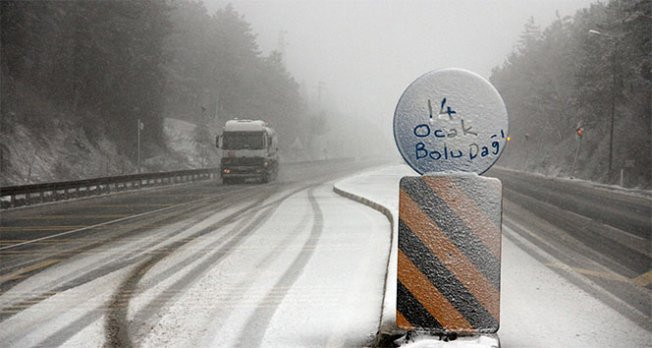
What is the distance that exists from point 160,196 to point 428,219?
20862 mm

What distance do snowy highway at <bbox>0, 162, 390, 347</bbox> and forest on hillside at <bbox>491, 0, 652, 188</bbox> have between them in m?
23.9

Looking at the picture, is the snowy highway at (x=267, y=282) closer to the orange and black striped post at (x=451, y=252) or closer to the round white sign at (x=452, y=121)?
the orange and black striped post at (x=451, y=252)

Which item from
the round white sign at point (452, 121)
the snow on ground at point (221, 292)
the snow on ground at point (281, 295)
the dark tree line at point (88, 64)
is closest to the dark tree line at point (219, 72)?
the dark tree line at point (88, 64)

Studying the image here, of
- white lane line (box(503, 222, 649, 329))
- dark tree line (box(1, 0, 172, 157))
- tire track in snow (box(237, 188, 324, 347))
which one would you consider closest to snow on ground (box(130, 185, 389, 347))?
tire track in snow (box(237, 188, 324, 347))

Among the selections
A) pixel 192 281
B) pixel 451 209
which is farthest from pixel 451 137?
pixel 192 281

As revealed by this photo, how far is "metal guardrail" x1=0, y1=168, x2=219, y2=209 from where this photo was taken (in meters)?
18.6

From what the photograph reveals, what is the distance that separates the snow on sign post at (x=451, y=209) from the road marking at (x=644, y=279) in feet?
15.4

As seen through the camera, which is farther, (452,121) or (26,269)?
(26,269)

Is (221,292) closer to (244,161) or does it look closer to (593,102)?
(244,161)

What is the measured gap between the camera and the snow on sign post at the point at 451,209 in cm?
394

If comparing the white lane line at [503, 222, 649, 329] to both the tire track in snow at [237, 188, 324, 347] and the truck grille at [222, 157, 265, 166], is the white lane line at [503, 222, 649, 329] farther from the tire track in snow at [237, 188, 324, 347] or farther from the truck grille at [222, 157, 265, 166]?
the truck grille at [222, 157, 265, 166]

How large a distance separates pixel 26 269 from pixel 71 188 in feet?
49.5

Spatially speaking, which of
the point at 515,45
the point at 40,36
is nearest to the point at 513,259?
the point at 40,36

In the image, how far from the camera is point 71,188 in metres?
22.4
